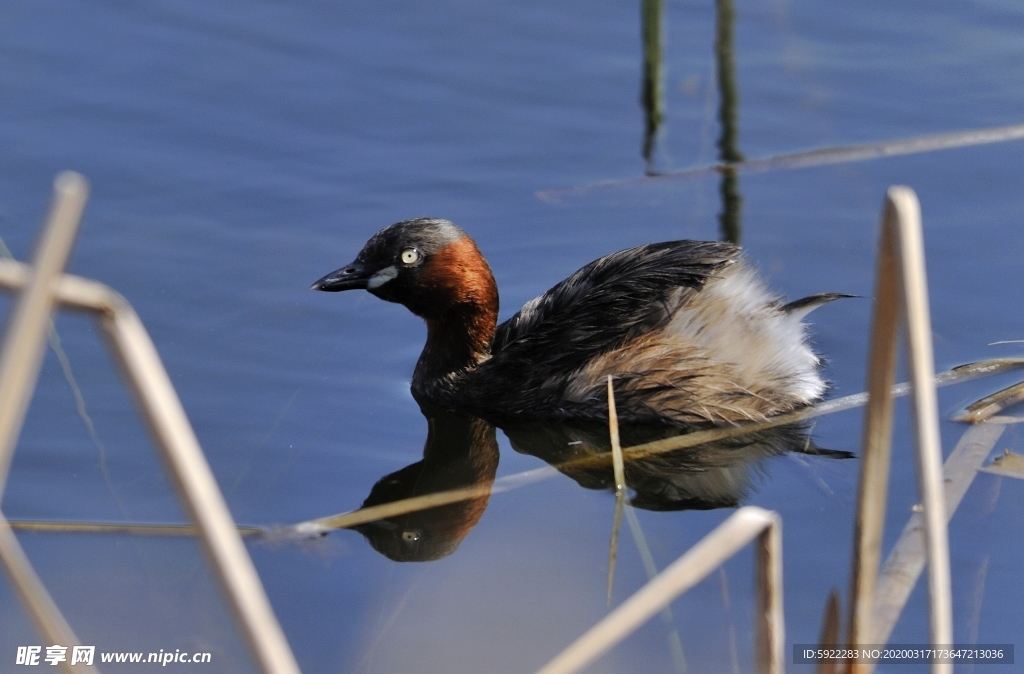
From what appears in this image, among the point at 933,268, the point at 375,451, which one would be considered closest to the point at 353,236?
the point at 375,451

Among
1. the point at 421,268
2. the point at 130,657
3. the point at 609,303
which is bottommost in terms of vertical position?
the point at 130,657

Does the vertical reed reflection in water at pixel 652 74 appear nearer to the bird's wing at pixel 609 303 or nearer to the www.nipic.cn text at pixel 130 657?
the bird's wing at pixel 609 303

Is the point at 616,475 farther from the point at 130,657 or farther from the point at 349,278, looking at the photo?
the point at 130,657

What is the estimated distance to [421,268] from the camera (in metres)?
5.36

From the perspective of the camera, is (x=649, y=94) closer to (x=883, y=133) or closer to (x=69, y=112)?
(x=883, y=133)

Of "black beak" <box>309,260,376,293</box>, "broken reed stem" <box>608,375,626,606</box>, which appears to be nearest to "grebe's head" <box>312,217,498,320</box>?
"black beak" <box>309,260,376,293</box>

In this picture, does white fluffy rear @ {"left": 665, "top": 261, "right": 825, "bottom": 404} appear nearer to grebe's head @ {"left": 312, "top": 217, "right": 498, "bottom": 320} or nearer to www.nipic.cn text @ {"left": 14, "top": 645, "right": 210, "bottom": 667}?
grebe's head @ {"left": 312, "top": 217, "right": 498, "bottom": 320}

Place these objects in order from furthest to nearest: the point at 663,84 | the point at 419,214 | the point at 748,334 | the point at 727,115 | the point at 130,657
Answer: the point at 663,84
the point at 727,115
the point at 419,214
the point at 748,334
the point at 130,657

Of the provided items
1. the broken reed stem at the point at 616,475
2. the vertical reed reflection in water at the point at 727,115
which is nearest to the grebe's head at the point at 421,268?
the broken reed stem at the point at 616,475

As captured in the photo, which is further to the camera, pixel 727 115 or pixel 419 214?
pixel 727 115

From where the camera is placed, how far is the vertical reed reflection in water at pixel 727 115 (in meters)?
6.31

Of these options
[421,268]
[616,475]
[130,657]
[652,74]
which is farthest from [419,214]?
[130,657]

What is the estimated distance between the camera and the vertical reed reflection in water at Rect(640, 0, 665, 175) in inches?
269

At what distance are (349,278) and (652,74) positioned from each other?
2.56 meters
